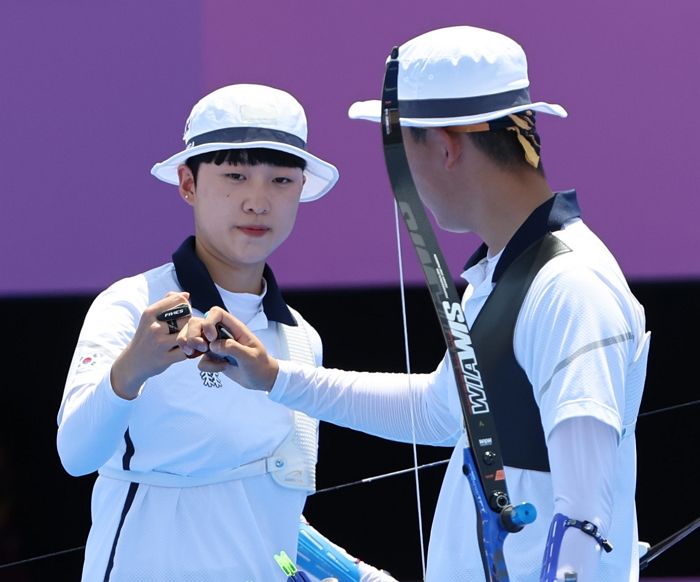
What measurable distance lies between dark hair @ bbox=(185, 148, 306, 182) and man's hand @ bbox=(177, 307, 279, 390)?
1.51 ft

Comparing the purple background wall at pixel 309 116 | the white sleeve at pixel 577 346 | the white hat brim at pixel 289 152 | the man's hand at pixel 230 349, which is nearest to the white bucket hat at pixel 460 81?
the white sleeve at pixel 577 346

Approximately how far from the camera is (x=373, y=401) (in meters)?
2.21

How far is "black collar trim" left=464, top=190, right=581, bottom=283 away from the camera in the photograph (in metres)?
1.83

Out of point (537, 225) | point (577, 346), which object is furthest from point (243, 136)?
point (577, 346)

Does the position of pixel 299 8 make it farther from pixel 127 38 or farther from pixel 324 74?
pixel 127 38

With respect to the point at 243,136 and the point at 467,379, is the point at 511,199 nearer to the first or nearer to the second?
the point at 467,379

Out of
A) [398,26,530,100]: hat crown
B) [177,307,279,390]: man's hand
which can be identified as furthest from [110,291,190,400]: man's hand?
[398,26,530,100]: hat crown

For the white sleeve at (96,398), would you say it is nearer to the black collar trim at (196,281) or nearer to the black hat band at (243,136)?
the black collar trim at (196,281)

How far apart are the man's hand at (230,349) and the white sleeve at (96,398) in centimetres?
16

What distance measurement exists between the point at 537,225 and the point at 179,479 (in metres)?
Answer: 0.85

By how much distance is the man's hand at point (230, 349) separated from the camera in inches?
79.4

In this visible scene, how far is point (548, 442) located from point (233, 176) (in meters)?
1.00

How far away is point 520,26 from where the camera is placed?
3.55 meters

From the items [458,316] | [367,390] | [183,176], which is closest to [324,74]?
[183,176]
